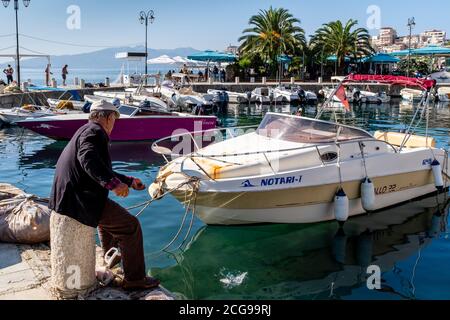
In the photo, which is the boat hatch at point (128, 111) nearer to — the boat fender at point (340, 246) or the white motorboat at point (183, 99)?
the white motorboat at point (183, 99)

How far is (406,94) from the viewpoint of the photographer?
48375 millimetres

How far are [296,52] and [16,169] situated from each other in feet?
146

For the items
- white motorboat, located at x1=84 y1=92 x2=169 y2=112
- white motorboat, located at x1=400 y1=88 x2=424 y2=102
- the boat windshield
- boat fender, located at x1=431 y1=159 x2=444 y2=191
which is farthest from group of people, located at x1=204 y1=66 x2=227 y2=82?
the boat windshield

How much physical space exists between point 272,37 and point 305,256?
47177 mm

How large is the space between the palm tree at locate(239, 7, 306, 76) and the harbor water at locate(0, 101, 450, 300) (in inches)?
1706

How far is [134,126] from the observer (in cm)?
1984

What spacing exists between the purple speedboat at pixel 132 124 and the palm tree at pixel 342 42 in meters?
38.2

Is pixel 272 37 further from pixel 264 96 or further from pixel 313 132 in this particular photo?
pixel 313 132

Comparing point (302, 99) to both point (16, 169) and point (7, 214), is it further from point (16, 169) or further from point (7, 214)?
point (7, 214)

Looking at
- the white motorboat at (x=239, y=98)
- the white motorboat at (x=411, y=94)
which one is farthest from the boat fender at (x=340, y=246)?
the white motorboat at (x=411, y=94)

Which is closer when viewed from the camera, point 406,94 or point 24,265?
point 24,265

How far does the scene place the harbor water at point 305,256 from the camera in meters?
7.03
